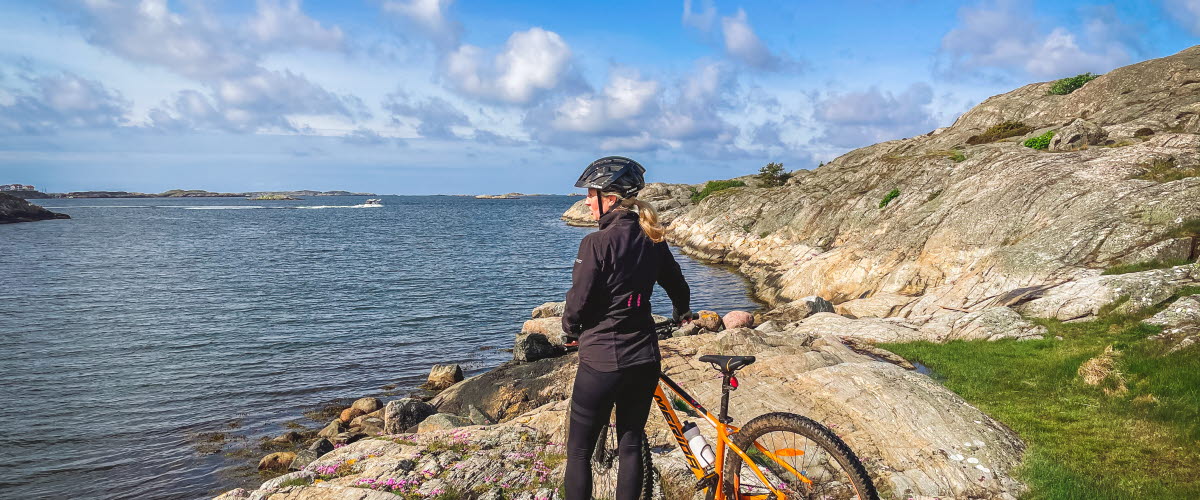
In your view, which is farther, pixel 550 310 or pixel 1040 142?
pixel 1040 142

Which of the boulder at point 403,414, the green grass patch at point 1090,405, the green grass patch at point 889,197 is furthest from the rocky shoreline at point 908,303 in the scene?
the green grass patch at point 1090,405

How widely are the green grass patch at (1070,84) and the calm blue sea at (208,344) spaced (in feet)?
110

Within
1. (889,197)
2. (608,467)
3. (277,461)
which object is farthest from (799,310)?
(608,467)

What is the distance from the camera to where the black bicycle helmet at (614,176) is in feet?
16.9

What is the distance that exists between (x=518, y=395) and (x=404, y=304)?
71.1 ft

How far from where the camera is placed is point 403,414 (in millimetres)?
16578

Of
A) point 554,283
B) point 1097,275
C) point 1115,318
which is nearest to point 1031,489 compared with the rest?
point 1115,318

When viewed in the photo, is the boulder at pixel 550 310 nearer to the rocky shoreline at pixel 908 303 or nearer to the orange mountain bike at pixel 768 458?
the rocky shoreline at pixel 908 303

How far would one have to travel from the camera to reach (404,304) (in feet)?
118

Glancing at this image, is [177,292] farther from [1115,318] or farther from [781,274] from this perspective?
[1115,318]

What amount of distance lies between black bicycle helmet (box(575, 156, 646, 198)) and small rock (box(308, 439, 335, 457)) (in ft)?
42.0

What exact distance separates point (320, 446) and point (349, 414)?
2.84m

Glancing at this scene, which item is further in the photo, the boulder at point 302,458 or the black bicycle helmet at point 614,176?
the boulder at point 302,458

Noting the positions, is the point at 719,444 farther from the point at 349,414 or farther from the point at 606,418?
the point at 349,414
